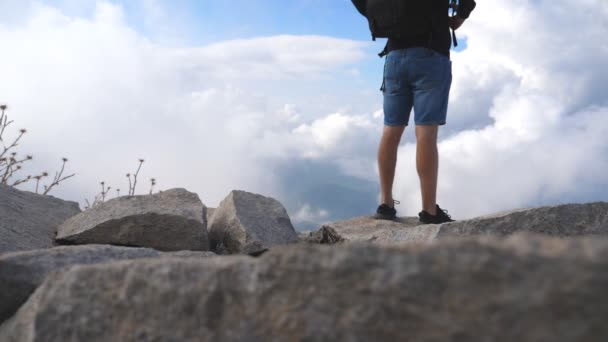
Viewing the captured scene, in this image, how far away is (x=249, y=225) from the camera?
3.86 m

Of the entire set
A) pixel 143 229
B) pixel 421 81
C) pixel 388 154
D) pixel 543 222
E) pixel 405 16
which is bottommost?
pixel 143 229

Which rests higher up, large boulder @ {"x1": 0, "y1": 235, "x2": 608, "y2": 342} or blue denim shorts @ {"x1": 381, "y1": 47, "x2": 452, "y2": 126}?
blue denim shorts @ {"x1": 381, "y1": 47, "x2": 452, "y2": 126}

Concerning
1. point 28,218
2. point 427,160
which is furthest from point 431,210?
point 28,218

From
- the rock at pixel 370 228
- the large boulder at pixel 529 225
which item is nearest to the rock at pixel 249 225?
the rock at pixel 370 228

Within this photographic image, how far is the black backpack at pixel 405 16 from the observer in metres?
4.23

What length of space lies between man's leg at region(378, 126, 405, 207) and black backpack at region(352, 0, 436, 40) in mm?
722

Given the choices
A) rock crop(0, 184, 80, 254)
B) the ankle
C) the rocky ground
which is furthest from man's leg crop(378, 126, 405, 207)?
the rocky ground

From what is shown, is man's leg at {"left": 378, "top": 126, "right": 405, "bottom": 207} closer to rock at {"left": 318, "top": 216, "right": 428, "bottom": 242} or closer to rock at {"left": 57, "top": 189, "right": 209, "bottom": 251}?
rock at {"left": 318, "top": 216, "right": 428, "bottom": 242}

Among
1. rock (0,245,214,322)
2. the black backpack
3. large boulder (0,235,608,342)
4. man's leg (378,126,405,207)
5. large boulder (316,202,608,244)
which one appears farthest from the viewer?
man's leg (378,126,405,207)

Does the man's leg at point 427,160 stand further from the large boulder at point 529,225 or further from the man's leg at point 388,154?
the large boulder at point 529,225

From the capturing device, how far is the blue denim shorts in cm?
427

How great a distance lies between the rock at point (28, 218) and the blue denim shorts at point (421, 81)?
264 cm

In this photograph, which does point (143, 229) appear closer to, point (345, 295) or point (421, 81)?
point (421, 81)

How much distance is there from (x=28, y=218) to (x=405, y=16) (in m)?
2.96
